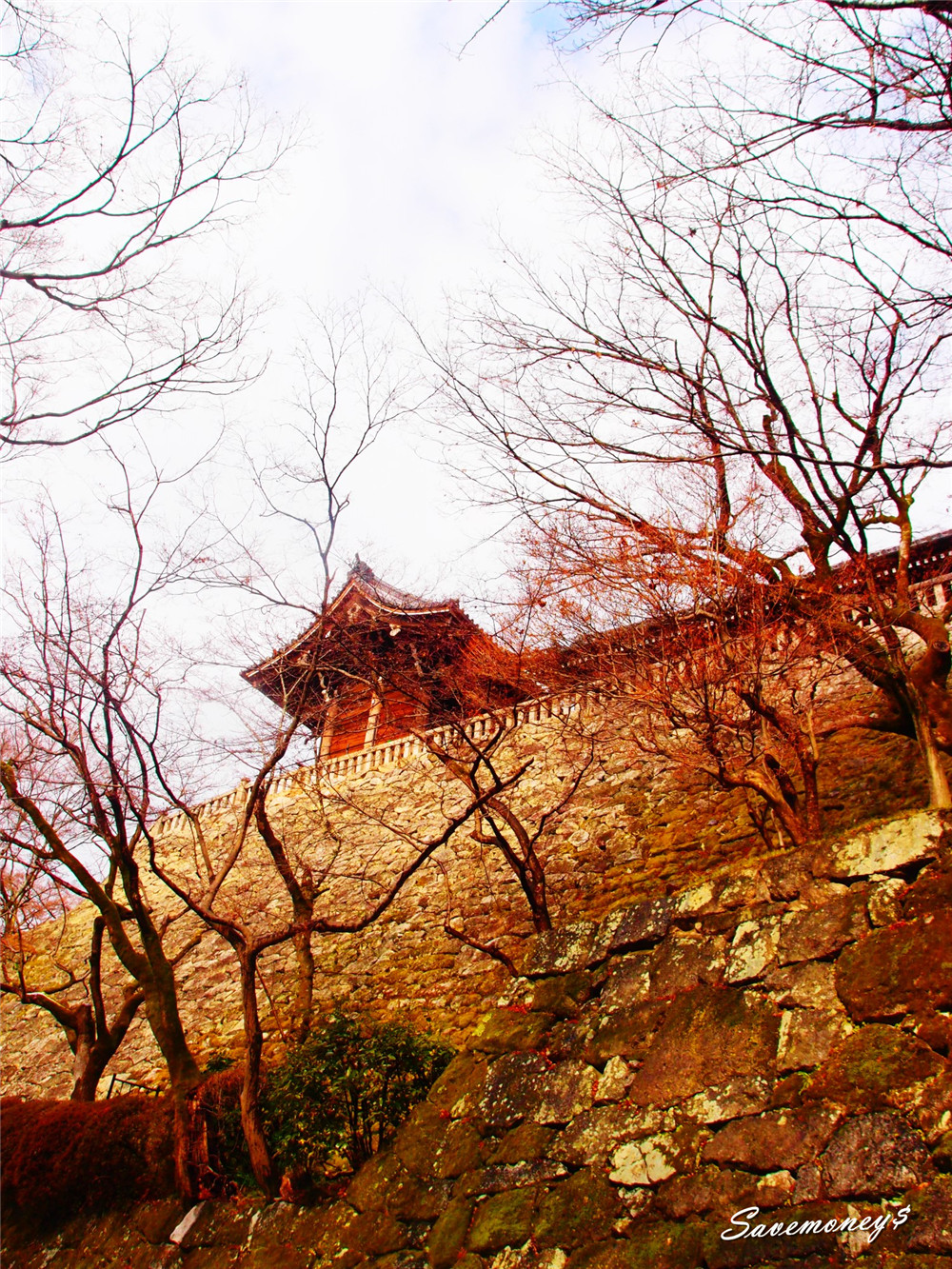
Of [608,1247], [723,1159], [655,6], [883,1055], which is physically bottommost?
[608,1247]

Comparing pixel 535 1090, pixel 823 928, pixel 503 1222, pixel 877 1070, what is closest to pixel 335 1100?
pixel 535 1090

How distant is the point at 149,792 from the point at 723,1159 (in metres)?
6.39

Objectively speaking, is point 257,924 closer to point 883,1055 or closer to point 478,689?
point 478,689

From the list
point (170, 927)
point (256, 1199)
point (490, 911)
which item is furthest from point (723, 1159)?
point (170, 927)

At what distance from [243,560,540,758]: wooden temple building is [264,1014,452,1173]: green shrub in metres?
3.26

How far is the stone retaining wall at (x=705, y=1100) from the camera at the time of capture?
3.05 metres

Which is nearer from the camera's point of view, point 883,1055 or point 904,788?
point 883,1055

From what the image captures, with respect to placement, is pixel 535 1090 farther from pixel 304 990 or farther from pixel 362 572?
pixel 362 572

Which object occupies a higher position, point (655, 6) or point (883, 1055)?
point (655, 6)

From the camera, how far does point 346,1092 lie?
5910 millimetres

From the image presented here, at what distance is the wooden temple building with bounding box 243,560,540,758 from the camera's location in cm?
893

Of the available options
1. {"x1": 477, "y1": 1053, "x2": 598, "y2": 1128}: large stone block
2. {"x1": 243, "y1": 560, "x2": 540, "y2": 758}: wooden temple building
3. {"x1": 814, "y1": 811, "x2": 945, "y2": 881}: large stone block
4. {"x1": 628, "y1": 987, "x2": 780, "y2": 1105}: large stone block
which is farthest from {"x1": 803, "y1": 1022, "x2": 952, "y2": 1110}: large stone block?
{"x1": 243, "y1": 560, "x2": 540, "y2": 758}: wooden temple building

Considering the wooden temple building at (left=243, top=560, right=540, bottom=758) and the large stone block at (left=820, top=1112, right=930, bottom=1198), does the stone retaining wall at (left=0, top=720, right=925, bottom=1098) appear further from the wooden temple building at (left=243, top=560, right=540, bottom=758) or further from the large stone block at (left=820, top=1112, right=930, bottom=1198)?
the large stone block at (left=820, top=1112, right=930, bottom=1198)

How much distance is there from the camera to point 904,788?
7.05m
